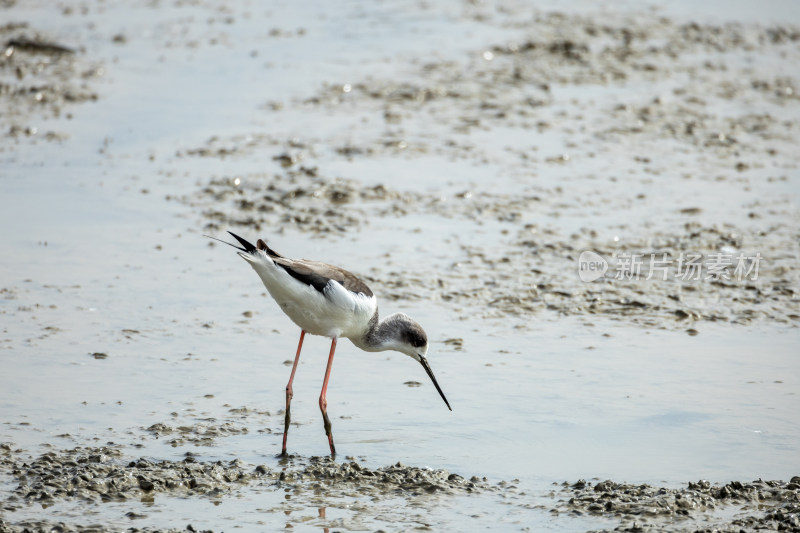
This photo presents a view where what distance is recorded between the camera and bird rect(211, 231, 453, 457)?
17.5 feet

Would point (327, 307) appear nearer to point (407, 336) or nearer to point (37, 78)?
point (407, 336)

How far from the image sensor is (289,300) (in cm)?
548

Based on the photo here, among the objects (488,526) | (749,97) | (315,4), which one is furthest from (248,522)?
(315,4)

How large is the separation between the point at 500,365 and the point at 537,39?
7.59m

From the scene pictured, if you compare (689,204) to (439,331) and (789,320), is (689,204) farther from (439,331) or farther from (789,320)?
(439,331)

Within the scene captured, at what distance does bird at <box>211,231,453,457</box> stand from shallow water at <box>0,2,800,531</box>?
1.03ft

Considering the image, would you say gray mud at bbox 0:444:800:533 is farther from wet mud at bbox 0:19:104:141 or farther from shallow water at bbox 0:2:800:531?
wet mud at bbox 0:19:104:141

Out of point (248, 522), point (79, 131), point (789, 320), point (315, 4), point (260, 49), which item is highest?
point (315, 4)

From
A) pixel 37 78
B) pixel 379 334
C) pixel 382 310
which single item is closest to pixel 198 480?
pixel 379 334

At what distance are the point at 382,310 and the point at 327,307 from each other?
1.42 meters

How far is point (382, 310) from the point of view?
6.88 metres

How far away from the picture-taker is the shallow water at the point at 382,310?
207 inches

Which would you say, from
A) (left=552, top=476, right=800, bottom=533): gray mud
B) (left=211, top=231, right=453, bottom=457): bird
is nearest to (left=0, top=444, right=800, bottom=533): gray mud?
(left=552, top=476, right=800, bottom=533): gray mud

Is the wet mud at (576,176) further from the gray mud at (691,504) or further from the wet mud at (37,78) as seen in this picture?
the gray mud at (691,504)
